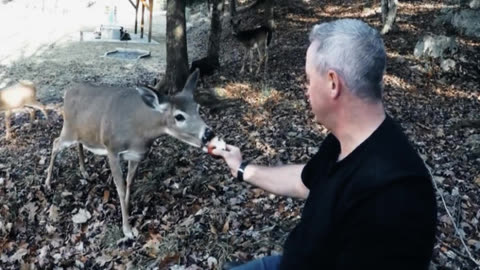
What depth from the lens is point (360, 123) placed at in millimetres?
2082

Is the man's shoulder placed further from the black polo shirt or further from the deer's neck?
the deer's neck

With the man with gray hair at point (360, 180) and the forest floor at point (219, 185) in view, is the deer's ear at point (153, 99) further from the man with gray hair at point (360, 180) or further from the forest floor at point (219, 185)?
the man with gray hair at point (360, 180)

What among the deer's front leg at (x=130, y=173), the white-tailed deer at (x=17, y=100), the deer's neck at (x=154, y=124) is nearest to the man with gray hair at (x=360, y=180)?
the deer's neck at (x=154, y=124)

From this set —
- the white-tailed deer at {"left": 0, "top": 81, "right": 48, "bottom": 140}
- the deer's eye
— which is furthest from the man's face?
the white-tailed deer at {"left": 0, "top": 81, "right": 48, "bottom": 140}

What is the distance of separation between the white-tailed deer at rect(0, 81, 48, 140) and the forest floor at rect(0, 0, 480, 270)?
0.97ft

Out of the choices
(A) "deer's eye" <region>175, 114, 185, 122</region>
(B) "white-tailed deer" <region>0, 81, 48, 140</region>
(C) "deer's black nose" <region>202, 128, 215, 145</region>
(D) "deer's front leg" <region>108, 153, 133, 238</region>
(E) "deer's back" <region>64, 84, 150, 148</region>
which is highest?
(A) "deer's eye" <region>175, 114, 185, 122</region>

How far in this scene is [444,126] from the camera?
756cm

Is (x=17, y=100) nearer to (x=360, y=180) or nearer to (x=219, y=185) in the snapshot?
(x=219, y=185)

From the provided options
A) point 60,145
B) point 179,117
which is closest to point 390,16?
point 60,145

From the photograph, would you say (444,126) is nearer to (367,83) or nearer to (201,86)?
(201,86)

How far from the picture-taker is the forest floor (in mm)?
4824

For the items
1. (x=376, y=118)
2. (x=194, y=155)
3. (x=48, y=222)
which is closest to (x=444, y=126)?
(x=194, y=155)

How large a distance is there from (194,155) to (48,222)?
199 cm

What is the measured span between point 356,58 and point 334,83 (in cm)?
13
